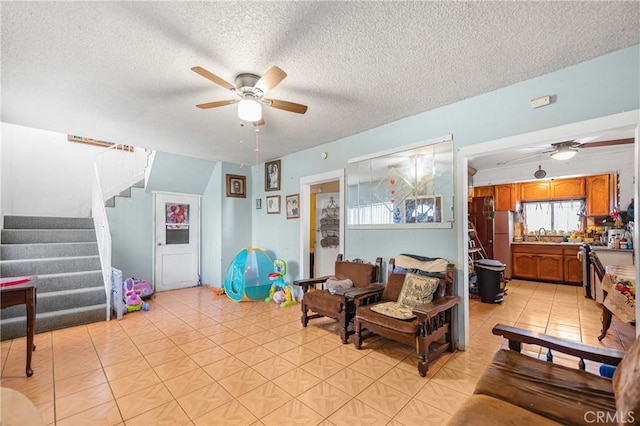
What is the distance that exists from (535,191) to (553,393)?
6.23 meters

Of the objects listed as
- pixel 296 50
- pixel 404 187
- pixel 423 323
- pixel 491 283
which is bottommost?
pixel 491 283

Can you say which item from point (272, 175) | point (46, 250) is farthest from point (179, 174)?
point (46, 250)

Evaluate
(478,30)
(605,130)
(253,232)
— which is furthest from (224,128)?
(605,130)

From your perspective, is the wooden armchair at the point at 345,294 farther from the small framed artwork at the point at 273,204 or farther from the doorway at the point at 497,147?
the small framed artwork at the point at 273,204

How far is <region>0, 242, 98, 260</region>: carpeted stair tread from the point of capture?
3707 millimetres

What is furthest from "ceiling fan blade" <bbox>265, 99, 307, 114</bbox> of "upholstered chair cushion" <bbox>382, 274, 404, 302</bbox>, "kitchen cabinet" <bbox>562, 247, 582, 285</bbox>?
"kitchen cabinet" <bbox>562, 247, 582, 285</bbox>

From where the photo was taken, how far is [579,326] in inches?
129

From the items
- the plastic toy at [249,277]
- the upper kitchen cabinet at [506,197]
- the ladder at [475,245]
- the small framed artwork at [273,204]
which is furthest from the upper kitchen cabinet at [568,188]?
the plastic toy at [249,277]

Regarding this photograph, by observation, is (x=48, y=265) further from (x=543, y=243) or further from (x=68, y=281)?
(x=543, y=243)

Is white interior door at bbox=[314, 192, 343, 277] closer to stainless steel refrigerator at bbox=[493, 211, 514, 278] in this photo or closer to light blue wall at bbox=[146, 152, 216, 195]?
light blue wall at bbox=[146, 152, 216, 195]

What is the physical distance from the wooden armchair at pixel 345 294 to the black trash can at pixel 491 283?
216 cm

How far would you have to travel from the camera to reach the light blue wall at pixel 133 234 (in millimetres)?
4863

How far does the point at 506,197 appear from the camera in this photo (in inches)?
248

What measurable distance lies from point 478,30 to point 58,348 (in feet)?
15.6
